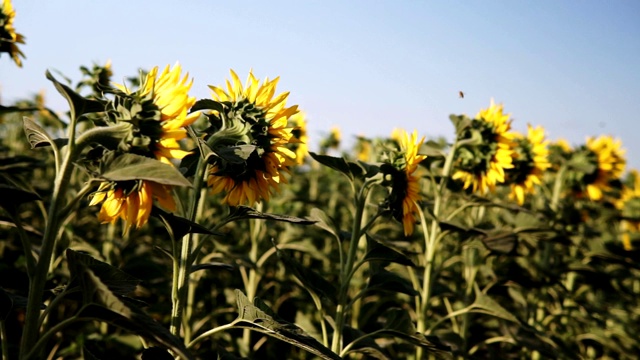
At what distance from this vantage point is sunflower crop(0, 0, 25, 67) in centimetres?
250

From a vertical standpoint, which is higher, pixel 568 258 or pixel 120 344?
pixel 568 258

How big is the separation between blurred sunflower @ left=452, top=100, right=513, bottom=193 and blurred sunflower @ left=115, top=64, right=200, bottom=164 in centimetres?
175

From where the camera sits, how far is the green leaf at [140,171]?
36.5 inches

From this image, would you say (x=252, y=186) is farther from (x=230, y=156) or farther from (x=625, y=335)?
(x=625, y=335)

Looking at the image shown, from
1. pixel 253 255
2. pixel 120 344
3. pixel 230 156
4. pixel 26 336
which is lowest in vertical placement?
pixel 120 344

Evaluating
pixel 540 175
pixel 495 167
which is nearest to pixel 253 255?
pixel 495 167

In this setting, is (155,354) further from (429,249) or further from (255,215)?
(429,249)

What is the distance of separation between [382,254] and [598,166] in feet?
10.1

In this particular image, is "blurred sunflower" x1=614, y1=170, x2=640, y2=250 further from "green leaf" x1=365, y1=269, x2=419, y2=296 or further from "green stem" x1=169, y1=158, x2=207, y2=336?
"green stem" x1=169, y1=158, x2=207, y2=336

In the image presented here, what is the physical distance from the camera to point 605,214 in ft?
16.3

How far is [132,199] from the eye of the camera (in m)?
1.19

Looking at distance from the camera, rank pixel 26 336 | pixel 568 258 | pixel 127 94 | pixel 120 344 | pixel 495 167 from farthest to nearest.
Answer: pixel 568 258, pixel 120 344, pixel 495 167, pixel 127 94, pixel 26 336

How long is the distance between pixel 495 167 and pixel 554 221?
1216mm

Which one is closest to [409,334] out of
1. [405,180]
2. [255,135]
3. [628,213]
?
[405,180]
